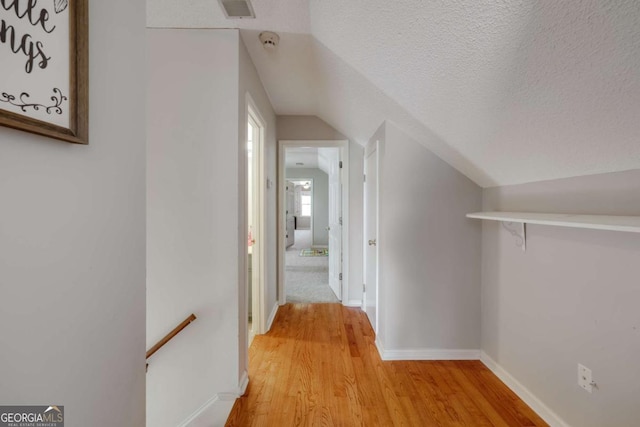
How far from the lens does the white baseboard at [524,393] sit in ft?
4.92

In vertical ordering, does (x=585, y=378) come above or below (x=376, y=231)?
below

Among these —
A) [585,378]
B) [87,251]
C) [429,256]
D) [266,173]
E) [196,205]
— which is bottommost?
[585,378]

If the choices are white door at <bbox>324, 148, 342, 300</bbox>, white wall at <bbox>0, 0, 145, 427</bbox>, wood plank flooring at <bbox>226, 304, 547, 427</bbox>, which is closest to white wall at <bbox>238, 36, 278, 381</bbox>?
wood plank flooring at <bbox>226, 304, 547, 427</bbox>

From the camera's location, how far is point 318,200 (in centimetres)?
791

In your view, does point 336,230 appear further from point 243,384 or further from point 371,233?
point 243,384

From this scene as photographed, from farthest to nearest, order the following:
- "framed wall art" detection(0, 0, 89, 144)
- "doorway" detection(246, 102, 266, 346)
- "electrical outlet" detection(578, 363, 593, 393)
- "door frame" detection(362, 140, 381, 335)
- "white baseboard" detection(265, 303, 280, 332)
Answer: "white baseboard" detection(265, 303, 280, 332) → "doorway" detection(246, 102, 266, 346) → "door frame" detection(362, 140, 381, 335) → "electrical outlet" detection(578, 363, 593, 393) → "framed wall art" detection(0, 0, 89, 144)

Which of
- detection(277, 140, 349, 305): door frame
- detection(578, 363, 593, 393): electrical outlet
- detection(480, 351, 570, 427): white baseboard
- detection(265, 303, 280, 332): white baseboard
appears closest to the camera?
detection(578, 363, 593, 393): electrical outlet

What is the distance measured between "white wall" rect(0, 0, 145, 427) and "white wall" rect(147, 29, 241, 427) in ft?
2.87

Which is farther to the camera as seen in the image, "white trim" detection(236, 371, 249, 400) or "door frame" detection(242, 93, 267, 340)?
"door frame" detection(242, 93, 267, 340)

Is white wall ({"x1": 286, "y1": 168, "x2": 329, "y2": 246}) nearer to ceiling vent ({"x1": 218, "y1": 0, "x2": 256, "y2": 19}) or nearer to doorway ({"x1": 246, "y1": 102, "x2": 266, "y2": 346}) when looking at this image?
doorway ({"x1": 246, "y1": 102, "x2": 266, "y2": 346})

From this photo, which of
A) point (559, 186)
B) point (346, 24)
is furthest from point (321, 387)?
point (346, 24)

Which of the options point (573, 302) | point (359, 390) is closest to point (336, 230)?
point (359, 390)
